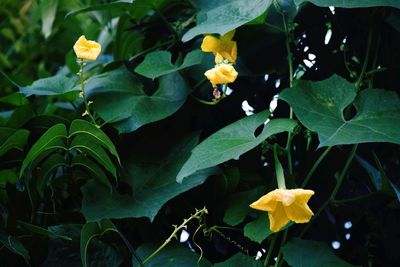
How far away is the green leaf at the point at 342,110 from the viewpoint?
82 centimetres

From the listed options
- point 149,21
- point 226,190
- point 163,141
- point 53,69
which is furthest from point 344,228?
point 53,69

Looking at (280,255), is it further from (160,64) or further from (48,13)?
(48,13)

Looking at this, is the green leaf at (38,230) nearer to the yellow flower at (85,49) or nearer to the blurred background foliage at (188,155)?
the blurred background foliage at (188,155)

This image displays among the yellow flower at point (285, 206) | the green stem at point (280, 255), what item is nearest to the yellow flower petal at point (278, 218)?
the yellow flower at point (285, 206)

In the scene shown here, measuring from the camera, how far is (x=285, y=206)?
810 millimetres

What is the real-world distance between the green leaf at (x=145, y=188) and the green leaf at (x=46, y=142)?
4.1 inches

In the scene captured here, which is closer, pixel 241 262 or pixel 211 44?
pixel 241 262

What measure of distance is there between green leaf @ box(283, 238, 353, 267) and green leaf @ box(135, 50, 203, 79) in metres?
0.35

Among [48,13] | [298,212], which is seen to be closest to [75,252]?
[298,212]

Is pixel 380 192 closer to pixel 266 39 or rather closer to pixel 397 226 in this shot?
pixel 397 226

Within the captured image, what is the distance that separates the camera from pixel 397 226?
1099 mm

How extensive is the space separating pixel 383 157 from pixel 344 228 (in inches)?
5.8

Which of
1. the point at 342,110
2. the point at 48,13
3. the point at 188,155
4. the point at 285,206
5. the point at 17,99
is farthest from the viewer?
the point at 48,13

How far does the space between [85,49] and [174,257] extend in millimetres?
358
